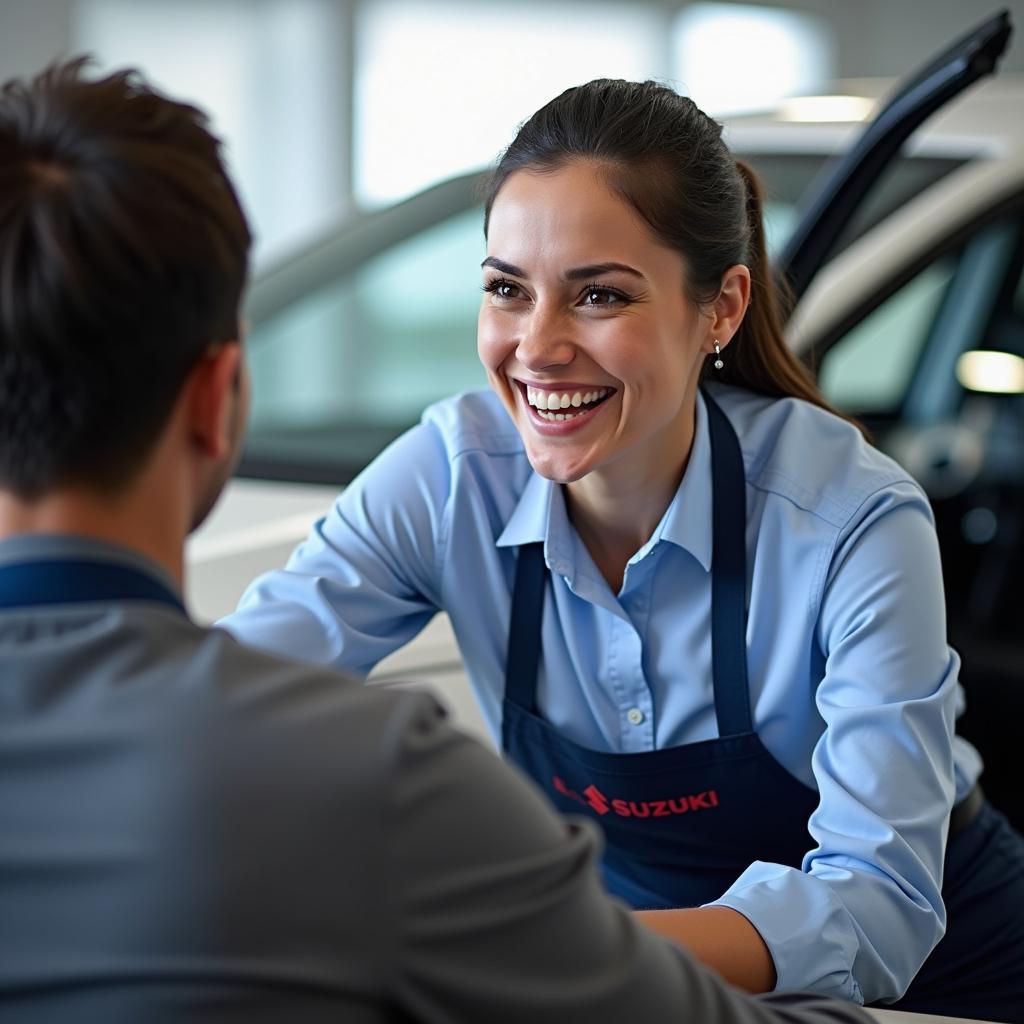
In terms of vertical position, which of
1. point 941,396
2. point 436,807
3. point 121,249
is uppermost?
point 121,249

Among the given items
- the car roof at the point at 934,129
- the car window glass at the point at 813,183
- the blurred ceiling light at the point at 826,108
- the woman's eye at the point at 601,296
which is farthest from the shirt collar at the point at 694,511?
the blurred ceiling light at the point at 826,108

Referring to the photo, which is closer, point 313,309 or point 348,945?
point 348,945

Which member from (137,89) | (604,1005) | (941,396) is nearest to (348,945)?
(604,1005)

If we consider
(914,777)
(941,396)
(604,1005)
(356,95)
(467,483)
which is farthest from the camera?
(356,95)

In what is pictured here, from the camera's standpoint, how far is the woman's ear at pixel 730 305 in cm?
174

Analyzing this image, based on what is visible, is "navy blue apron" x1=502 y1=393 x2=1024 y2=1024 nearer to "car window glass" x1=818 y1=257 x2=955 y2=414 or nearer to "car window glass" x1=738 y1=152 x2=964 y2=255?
"car window glass" x1=738 y1=152 x2=964 y2=255

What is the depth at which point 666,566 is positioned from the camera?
1.72 m

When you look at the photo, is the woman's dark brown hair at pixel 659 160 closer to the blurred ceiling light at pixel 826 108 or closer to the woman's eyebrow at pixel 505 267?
the woman's eyebrow at pixel 505 267

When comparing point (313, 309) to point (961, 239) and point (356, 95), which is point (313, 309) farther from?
point (356, 95)

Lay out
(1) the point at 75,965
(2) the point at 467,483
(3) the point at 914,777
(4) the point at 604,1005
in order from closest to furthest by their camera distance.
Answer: (1) the point at 75,965, (4) the point at 604,1005, (3) the point at 914,777, (2) the point at 467,483

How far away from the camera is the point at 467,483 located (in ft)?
5.84

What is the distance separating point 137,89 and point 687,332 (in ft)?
2.88

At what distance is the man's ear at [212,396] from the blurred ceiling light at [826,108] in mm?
2361

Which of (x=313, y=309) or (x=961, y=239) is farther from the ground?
(x=961, y=239)
